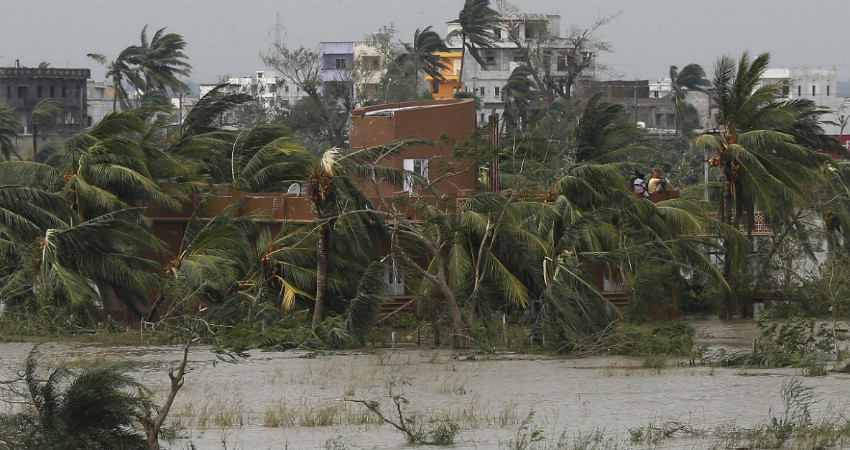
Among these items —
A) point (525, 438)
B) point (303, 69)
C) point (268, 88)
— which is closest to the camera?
point (525, 438)

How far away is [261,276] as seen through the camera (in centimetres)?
2622

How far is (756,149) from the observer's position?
29688mm

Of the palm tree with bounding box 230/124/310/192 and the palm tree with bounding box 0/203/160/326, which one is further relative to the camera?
the palm tree with bounding box 230/124/310/192

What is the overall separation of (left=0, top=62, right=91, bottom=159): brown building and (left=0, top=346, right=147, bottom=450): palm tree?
79.5 meters

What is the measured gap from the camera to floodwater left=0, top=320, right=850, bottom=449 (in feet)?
53.9

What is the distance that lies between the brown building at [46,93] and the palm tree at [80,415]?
261 ft

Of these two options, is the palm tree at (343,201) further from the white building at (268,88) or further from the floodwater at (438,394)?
the white building at (268,88)

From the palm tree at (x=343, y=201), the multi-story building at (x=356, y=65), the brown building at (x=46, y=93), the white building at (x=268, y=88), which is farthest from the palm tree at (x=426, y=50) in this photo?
the palm tree at (x=343, y=201)

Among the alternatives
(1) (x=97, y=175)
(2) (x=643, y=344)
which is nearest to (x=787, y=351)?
(2) (x=643, y=344)

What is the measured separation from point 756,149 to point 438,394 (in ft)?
42.8

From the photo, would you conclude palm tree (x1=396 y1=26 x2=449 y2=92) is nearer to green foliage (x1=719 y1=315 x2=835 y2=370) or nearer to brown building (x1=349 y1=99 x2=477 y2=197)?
brown building (x1=349 y1=99 x2=477 y2=197)

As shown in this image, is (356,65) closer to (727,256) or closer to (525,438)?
(727,256)

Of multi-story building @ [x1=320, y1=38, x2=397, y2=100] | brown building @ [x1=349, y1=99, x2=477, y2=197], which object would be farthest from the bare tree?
brown building @ [x1=349, y1=99, x2=477, y2=197]

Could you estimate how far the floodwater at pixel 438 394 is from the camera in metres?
16.4
